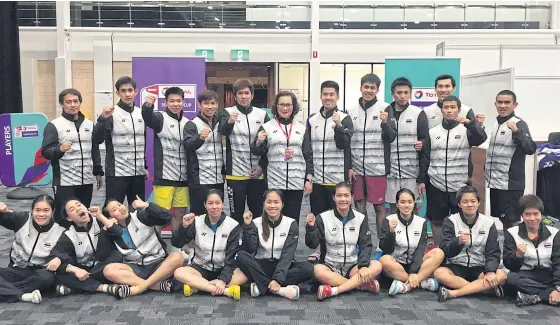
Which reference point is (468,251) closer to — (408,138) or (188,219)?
(408,138)

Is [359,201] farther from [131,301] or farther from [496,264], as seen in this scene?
[131,301]

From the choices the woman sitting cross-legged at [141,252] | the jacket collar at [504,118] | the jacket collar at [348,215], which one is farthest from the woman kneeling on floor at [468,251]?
the woman sitting cross-legged at [141,252]

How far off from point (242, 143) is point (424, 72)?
220cm

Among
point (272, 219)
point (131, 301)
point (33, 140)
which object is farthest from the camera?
point (33, 140)

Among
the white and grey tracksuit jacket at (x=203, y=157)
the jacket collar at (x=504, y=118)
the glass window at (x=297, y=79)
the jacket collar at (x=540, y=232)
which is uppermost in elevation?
the glass window at (x=297, y=79)

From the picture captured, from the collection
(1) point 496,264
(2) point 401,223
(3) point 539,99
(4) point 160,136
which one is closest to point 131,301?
(4) point 160,136

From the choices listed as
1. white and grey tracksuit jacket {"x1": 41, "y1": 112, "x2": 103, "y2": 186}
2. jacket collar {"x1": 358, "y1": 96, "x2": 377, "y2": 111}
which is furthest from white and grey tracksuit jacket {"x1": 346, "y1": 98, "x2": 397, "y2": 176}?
white and grey tracksuit jacket {"x1": 41, "y1": 112, "x2": 103, "y2": 186}

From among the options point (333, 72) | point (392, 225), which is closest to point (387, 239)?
point (392, 225)

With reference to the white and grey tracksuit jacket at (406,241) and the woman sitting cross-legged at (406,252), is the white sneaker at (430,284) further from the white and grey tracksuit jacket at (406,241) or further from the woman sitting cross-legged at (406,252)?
the white and grey tracksuit jacket at (406,241)

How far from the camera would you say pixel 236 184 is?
4.35 m

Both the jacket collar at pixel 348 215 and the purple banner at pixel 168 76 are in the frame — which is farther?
the purple banner at pixel 168 76

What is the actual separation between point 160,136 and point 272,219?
4.10ft

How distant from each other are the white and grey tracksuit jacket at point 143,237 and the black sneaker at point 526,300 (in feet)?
7.82

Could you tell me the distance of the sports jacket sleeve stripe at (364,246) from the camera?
376 centimetres
